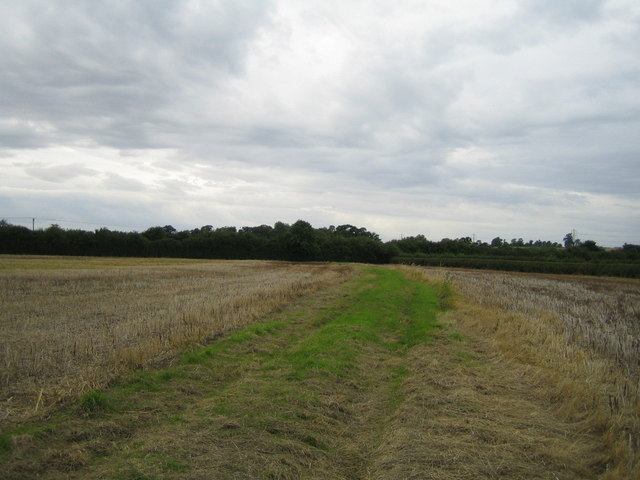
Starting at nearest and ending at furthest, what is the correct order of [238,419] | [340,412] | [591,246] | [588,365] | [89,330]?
[238,419]
[340,412]
[588,365]
[89,330]
[591,246]

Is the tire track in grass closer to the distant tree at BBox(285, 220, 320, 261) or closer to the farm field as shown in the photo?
the farm field

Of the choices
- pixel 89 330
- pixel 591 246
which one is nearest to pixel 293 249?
pixel 591 246

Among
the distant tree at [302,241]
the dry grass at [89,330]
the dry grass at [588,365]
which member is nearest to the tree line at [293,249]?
the distant tree at [302,241]

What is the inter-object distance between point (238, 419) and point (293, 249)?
3591 inches

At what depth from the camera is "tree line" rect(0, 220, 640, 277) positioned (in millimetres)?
80000

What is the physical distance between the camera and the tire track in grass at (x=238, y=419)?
5.68 m

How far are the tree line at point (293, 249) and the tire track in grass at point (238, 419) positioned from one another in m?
70.7

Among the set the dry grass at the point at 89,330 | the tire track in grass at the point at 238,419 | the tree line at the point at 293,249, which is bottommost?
the tire track in grass at the point at 238,419

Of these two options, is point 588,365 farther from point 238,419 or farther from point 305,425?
point 238,419

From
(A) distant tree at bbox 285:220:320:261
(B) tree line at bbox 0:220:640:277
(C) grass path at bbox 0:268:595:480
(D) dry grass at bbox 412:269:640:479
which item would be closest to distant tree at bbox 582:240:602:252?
(B) tree line at bbox 0:220:640:277

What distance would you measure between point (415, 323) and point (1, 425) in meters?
14.5

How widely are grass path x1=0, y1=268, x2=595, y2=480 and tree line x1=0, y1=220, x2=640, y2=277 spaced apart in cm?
7033

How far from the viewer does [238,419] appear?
7.04m

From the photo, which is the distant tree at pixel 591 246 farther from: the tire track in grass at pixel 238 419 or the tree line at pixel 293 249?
the tire track in grass at pixel 238 419
